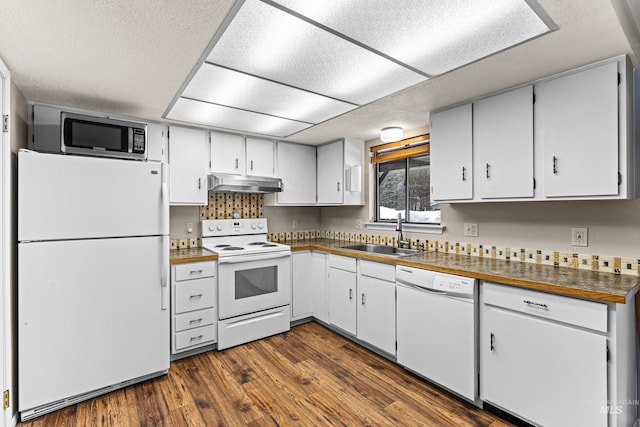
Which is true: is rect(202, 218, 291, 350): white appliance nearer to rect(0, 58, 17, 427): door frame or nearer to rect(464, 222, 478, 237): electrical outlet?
rect(0, 58, 17, 427): door frame

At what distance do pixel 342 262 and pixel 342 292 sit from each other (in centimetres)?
30

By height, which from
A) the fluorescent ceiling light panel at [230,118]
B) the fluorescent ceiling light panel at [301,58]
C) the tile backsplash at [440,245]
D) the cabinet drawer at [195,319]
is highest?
the fluorescent ceiling light panel at [230,118]

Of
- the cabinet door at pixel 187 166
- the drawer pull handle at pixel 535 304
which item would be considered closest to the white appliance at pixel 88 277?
the cabinet door at pixel 187 166

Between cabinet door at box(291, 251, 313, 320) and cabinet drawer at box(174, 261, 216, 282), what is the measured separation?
0.89 meters

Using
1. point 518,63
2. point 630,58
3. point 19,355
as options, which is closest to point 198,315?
point 19,355

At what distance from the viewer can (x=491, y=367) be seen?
1.88 m

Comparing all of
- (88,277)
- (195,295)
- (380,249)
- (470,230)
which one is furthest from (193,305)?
(470,230)

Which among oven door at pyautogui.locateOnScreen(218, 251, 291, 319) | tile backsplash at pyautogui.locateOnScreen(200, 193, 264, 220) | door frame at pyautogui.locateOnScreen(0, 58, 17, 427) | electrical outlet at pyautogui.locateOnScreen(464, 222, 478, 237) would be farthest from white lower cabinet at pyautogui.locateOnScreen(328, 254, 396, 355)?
door frame at pyautogui.locateOnScreen(0, 58, 17, 427)

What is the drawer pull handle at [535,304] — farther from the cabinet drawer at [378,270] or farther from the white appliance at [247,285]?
the white appliance at [247,285]

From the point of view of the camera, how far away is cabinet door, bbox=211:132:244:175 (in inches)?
124

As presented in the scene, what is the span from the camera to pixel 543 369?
1657mm

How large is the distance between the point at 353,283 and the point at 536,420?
5.20 ft

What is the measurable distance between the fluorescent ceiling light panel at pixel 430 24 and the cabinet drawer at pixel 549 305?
4.28 feet

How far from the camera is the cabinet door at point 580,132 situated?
65.7 inches
